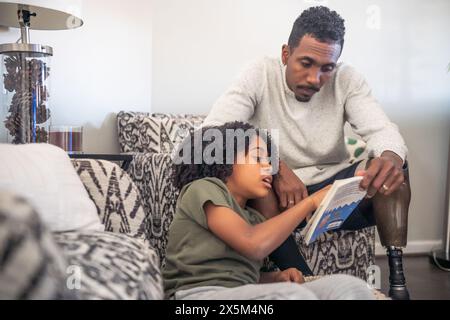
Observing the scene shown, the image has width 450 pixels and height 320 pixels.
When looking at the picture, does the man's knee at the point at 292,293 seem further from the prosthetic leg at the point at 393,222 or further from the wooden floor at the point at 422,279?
A: the wooden floor at the point at 422,279

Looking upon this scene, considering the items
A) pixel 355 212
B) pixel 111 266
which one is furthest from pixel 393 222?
pixel 111 266

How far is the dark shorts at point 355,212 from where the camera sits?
4.52 ft

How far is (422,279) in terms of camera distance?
220cm

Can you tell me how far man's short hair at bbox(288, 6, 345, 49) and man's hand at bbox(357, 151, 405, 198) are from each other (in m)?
0.45

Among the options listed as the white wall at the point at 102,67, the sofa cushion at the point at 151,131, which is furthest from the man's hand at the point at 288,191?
the white wall at the point at 102,67

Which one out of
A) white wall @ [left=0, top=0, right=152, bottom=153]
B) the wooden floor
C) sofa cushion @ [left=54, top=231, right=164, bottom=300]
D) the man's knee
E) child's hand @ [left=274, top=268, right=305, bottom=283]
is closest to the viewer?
sofa cushion @ [left=54, top=231, right=164, bottom=300]

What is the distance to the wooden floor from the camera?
1.93 meters

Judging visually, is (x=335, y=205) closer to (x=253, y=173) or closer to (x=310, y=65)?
(x=253, y=173)

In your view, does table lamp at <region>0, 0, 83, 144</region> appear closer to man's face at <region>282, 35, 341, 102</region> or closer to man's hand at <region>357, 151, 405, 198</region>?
man's face at <region>282, 35, 341, 102</region>

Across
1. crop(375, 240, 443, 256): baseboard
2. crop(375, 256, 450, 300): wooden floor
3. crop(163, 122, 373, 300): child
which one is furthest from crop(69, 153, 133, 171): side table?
crop(375, 240, 443, 256): baseboard

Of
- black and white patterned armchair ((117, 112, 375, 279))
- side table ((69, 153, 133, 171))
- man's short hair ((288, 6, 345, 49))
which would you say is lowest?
black and white patterned armchair ((117, 112, 375, 279))
